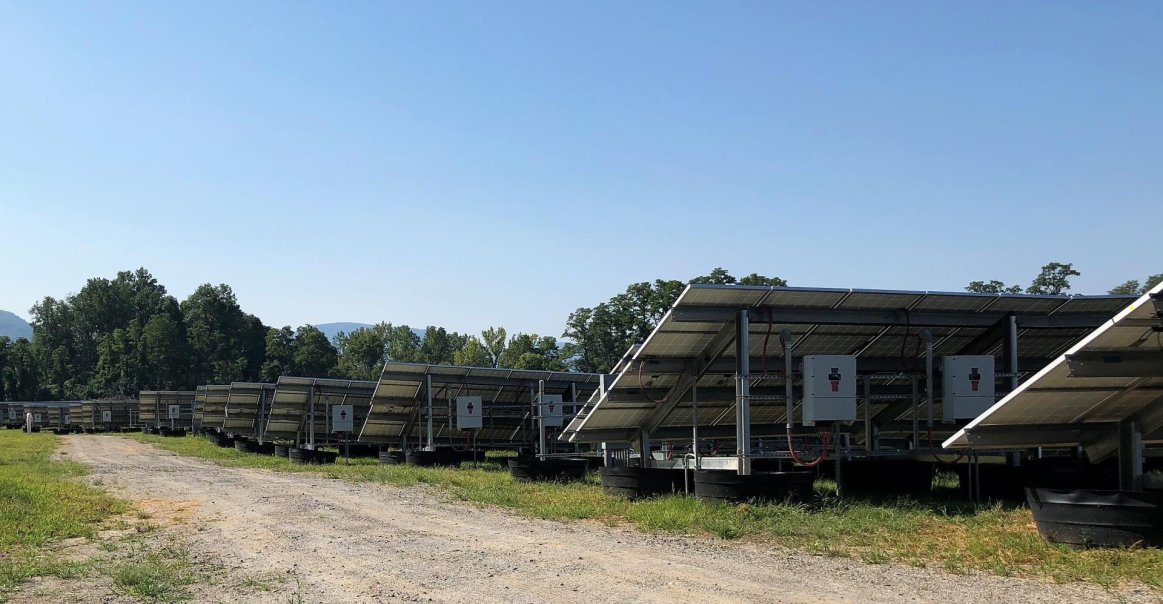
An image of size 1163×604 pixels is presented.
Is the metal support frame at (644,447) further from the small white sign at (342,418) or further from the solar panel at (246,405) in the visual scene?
the solar panel at (246,405)

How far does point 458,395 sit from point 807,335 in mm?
17745

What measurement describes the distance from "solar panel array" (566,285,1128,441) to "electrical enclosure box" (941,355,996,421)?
2.99ft

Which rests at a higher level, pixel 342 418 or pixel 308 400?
pixel 308 400

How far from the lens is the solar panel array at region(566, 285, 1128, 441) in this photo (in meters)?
15.9

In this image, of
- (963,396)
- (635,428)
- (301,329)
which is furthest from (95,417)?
(963,396)

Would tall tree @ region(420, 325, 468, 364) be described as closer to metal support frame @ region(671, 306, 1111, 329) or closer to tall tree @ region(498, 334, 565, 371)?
tall tree @ region(498, 334, 565, 371)

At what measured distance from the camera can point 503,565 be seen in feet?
36.5

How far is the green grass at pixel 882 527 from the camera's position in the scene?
9.78 m

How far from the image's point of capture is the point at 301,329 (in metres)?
157

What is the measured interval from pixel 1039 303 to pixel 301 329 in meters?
149

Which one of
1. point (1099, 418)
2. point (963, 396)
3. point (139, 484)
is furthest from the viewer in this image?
point (139, 484)

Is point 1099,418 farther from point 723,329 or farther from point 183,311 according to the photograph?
point 183,311

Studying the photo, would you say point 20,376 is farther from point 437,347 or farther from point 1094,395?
point 1094,395

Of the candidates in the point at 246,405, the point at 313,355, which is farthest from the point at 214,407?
the point at 313,355
